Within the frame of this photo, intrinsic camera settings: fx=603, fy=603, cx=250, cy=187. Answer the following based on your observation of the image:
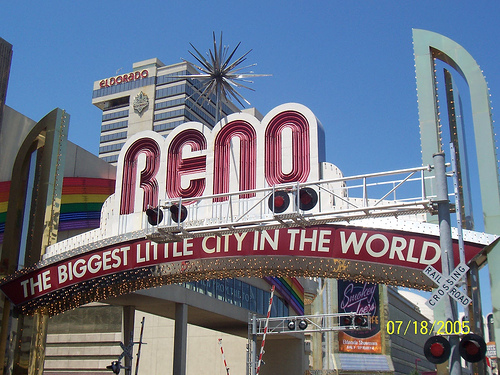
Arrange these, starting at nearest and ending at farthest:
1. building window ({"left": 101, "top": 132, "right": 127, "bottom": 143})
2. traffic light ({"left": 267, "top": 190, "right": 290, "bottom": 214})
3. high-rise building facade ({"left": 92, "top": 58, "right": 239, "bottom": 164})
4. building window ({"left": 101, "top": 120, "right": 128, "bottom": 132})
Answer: traffic light ({"left": 267, "top": 190, "right": 290, "bottom": 214}), high-rise building facade ({"left": 92, "top": 58, "right": 239, "bottom": 164}), building window ({"left": 101, "top": 132, "right": 127, "bottom": 143}), building window ({"left": 101, "top": 120, "right": 128, "bottom": 132})

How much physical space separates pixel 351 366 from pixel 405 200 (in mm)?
52217

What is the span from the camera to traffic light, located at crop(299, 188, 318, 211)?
1547 centimetres

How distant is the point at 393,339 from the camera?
7575 centimetres

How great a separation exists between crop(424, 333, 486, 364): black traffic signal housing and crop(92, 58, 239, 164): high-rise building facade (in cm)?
11887

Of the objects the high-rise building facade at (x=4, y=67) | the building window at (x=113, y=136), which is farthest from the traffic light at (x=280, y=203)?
the building window at (x=113, y=136)

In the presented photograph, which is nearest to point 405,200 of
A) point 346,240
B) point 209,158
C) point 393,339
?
point 346,240

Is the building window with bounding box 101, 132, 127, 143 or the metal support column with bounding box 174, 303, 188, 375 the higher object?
the building window with bounding box 101, 132, 127, 143

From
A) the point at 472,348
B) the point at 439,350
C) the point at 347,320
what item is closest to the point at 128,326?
the point at 347,320

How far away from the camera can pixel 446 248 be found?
Result: 11312 mm

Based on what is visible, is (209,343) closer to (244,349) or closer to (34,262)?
(244,349)

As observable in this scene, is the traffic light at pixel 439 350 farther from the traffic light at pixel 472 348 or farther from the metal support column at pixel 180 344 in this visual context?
the metal support column at pixel 180 344

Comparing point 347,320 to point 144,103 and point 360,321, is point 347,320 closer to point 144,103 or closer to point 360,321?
point 360,321

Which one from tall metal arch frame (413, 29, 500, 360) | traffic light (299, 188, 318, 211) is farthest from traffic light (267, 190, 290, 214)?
tall metal arch frame (413, 29, 500, 360)

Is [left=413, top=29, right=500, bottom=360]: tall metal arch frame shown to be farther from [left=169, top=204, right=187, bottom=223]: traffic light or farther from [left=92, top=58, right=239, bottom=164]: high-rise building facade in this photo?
[left=92, top=58, right=239, bottom=164]: high-rise building facade
